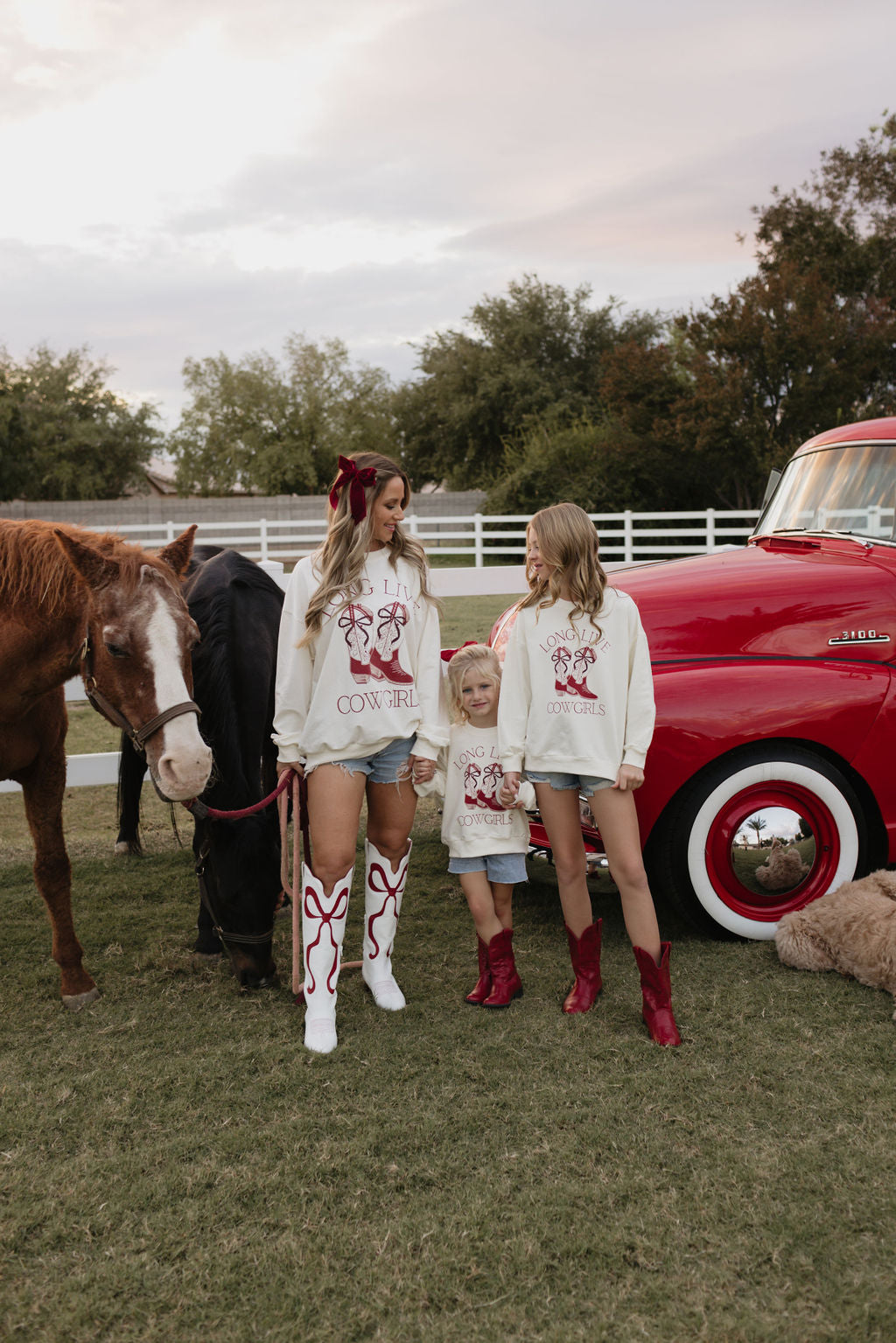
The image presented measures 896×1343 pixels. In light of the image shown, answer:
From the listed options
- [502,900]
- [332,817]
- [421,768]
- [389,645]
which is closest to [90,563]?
[389,645]

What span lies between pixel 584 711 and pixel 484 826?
1.86ft

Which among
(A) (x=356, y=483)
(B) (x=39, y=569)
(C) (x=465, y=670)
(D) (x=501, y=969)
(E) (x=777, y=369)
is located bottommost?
(D) (x=501, y=969)

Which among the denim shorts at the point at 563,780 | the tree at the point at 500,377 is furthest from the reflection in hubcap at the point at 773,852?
the tree at the point at 500,377

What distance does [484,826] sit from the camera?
3.27m

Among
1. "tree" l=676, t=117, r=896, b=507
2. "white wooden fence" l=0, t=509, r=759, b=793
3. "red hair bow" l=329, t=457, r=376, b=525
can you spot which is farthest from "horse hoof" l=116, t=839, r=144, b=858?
"tree" l=676, t=117, r=896, b=507

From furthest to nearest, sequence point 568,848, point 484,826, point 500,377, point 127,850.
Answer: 1. point 500,377
2. point 127,850
3. point 484,826
4. point 568,848

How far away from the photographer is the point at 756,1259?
206cm

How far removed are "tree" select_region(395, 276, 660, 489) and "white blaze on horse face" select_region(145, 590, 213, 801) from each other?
3298 cm

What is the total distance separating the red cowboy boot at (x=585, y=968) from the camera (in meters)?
3.20

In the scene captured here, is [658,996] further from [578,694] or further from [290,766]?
[290,766]

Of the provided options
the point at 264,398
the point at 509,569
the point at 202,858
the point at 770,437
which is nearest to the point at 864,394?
the point at 770,437

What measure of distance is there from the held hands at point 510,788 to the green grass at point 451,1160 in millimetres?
753

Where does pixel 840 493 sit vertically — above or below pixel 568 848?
above

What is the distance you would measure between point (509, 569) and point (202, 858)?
9.10 m
